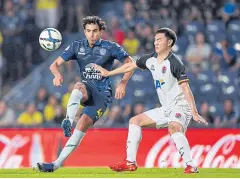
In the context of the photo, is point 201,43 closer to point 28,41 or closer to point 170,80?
point 28,41

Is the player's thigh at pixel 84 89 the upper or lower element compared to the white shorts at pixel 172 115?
upper

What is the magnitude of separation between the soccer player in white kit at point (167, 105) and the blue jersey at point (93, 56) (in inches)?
25.5

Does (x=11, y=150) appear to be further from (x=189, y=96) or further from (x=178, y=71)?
(x=189, y=96)

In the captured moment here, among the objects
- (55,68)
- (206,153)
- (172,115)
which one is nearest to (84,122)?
(55,68)

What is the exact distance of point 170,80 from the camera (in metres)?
11.5

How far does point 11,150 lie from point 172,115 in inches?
199

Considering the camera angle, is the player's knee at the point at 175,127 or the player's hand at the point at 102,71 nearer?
the player's knee at the point at 175,127

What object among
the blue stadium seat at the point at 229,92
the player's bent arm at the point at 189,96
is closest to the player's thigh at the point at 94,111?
the player's bent arm at the point at 189,96

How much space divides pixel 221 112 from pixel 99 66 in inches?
256

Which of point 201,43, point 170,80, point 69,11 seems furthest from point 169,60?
point 69,11

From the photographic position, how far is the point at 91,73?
1227 centimetres

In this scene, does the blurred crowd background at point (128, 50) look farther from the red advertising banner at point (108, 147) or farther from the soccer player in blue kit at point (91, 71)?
the soccer player in blue kit at point (91, 71)

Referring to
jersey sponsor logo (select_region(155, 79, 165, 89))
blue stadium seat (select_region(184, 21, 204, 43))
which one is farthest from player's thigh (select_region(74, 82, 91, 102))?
blue stadium seat (select_region(184, 21, 204, 43))

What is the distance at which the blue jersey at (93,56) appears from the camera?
12.3 meters
